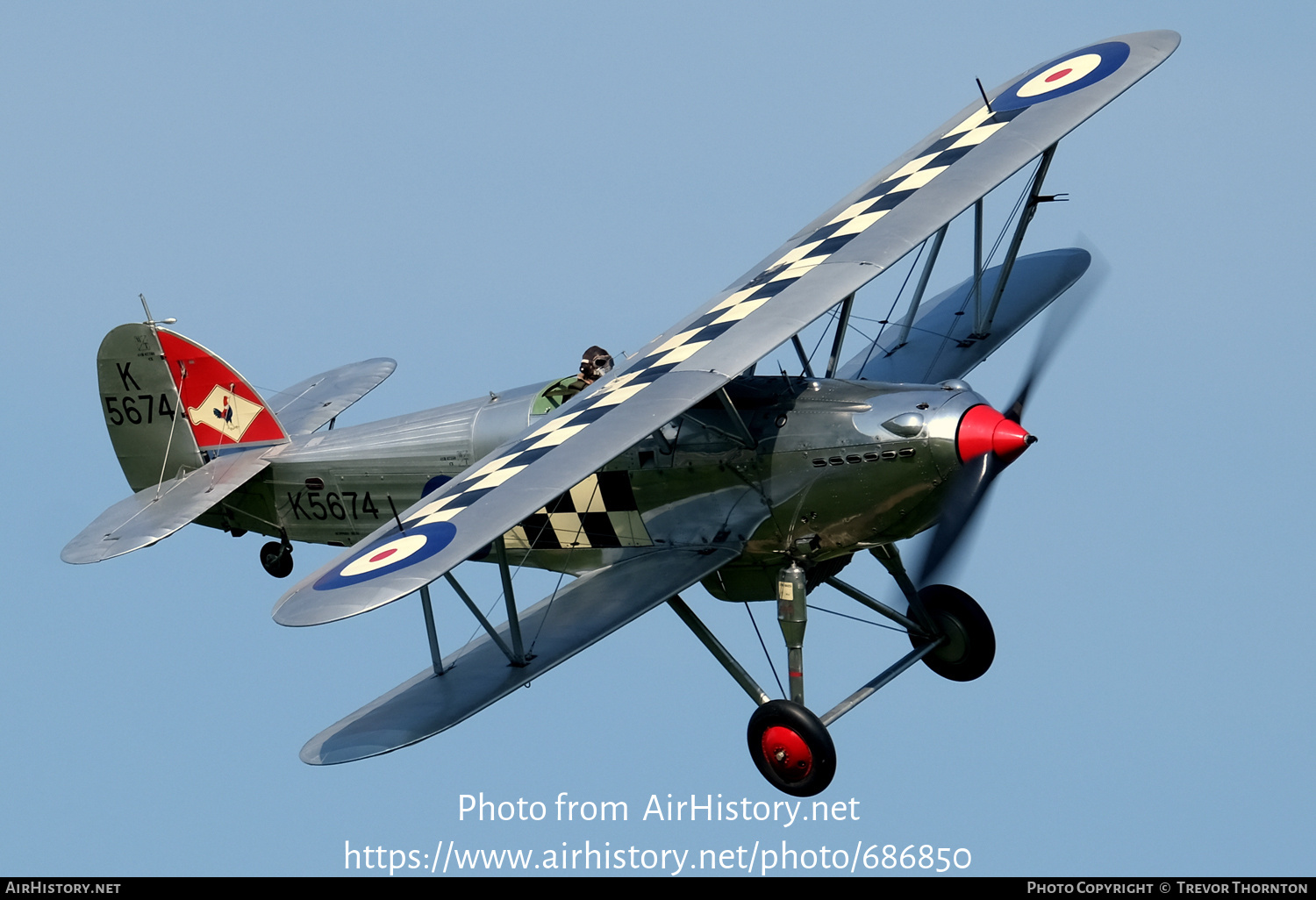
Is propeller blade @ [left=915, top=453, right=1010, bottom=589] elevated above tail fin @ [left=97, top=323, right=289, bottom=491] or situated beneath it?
situated beneath

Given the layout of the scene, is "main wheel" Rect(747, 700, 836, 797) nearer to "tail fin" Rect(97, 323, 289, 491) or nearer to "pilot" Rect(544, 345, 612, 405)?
"pilot" Rect(544, 345, 612, 405)

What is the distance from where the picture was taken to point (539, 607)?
12469 mm

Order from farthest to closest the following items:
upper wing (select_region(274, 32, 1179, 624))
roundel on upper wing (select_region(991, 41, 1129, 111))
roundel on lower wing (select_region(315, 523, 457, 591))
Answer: roundel on upper wing (select_region(991, 41, 1129, 111)), upper wing (select_region(274, 32, 1179, 624)), roundel on lower wing (select_region(315, 523, 457, 591))

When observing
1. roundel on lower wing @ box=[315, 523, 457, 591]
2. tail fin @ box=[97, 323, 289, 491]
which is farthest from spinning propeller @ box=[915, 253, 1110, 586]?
tail fin @ box=[97, 323, 289, 491]

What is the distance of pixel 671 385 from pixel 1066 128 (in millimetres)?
3569

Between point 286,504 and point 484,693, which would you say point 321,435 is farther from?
point 484,693

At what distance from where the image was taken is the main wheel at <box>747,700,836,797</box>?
1180 cm

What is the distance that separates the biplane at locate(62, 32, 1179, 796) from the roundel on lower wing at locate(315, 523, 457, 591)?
21 millimetres

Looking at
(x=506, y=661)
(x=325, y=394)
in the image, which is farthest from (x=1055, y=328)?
(x=325, y=394)

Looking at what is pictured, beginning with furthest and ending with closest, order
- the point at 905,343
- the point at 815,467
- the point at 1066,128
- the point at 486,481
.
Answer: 1. the point at 905,343
2. the point at 1066,128
3. the point at 815,467
4. the point at 486,481

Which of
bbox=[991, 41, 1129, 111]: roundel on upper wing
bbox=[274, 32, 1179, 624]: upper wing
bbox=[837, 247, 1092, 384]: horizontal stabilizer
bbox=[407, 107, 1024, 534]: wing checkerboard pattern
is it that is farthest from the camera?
bbox=[837, 247, 1092, 384]: horizontal stabilizer

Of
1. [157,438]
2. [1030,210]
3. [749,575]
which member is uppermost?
[157,438]

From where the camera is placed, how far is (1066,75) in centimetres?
1400

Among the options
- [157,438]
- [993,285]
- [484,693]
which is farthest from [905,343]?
[157,438]
